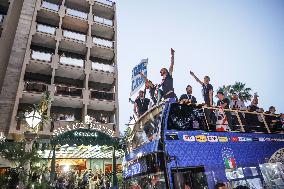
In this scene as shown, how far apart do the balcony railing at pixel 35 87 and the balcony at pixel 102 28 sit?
406 inches

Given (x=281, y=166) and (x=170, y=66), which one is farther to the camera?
(x=170, y=66)

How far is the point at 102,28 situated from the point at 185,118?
27502 mm

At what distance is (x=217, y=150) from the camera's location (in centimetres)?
610

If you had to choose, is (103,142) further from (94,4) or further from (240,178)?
(94,4)

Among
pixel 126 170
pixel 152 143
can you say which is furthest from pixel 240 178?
pixel 126 170

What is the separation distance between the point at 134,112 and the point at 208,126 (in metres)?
2.66

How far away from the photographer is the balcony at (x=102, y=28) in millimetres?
31297

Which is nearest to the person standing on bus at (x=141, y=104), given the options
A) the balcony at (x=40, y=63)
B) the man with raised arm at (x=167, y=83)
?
the man with raised arm at (x=167, y=83)

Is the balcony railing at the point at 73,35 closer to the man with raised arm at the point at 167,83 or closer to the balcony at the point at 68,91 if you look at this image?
the balcony at the point at 68,91

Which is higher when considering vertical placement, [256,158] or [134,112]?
[134,112]

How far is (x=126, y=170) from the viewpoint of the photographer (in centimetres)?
699

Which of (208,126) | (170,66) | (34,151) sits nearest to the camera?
(208,126)

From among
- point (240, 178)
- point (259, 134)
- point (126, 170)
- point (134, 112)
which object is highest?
point (134, 112)

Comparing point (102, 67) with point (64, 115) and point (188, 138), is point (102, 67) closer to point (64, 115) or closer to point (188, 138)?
point (64, 115)
